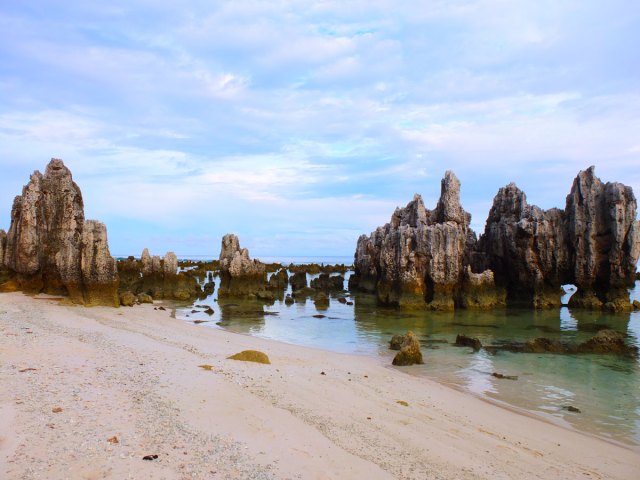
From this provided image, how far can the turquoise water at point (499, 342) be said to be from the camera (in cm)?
1329

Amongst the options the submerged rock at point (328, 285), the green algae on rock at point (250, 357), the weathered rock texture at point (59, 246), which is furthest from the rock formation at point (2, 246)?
the submerged rock at point (328, 285)

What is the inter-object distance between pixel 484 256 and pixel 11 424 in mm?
43922

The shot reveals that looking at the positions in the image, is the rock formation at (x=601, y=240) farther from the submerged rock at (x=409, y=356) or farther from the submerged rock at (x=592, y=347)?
the submerged rock at (x=409, y=356)

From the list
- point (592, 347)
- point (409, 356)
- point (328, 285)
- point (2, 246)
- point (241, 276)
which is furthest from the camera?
point (328, 285)

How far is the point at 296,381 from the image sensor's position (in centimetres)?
1180

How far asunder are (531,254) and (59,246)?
3586cm

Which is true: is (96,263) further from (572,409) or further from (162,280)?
(572,409)

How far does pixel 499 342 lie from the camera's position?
2352 cm

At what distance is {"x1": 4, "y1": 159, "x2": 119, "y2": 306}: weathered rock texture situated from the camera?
2417 centimetres

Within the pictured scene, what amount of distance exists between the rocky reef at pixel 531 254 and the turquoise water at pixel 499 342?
2223mm

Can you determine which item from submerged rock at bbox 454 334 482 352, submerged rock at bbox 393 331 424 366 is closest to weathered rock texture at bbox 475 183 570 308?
submerged rock at bbox 454 334 482 352

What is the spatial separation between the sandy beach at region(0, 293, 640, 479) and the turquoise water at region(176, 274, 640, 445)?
178 centimetres

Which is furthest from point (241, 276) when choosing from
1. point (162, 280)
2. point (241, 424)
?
point (241, 424)

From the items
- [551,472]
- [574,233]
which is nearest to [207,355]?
[551,472]
